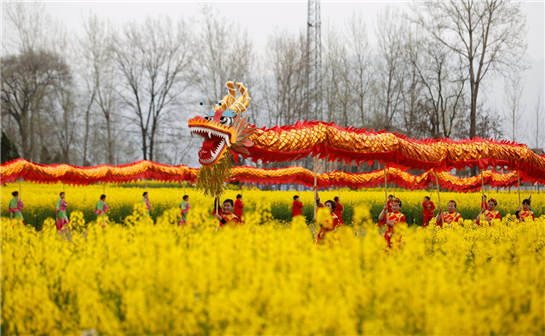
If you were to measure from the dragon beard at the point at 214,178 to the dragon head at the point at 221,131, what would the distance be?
0.13 metres

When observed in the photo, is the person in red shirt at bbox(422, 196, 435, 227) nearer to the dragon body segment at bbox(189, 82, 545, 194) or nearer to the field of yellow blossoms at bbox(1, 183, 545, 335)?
the dragon body segment at bbox(189, 82, 545, 194)

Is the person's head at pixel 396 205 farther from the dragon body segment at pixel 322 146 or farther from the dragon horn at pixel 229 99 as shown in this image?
the dragon horn at pixel 229 99

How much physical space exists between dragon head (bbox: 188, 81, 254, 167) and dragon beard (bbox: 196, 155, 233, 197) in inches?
5.2

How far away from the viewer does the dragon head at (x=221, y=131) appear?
18.8ft

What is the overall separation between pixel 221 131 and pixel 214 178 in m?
0.72

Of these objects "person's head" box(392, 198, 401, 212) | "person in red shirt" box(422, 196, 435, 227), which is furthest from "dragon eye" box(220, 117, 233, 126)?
"person in red shirt" box(422, 196, 435, 227)

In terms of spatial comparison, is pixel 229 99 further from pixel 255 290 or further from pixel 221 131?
pixel 255 290

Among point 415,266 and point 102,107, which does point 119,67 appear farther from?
point 415,266

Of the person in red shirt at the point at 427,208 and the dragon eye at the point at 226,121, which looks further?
the person in red shirt at the point at 427,208

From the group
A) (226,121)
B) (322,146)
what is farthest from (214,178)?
(322,146)

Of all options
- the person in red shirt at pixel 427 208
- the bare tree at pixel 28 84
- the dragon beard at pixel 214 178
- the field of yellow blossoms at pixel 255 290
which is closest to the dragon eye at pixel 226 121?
the dragon beard at pixel 214 178

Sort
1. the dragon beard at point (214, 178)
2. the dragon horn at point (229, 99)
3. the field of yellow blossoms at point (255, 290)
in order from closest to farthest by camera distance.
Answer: the field of yellow blossoms at point (255, 290), the dragon beard at point (214, 178), the dragon horn at point (229, 99)

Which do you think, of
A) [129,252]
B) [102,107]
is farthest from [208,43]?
[129,252]

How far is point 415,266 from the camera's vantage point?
3.24m
